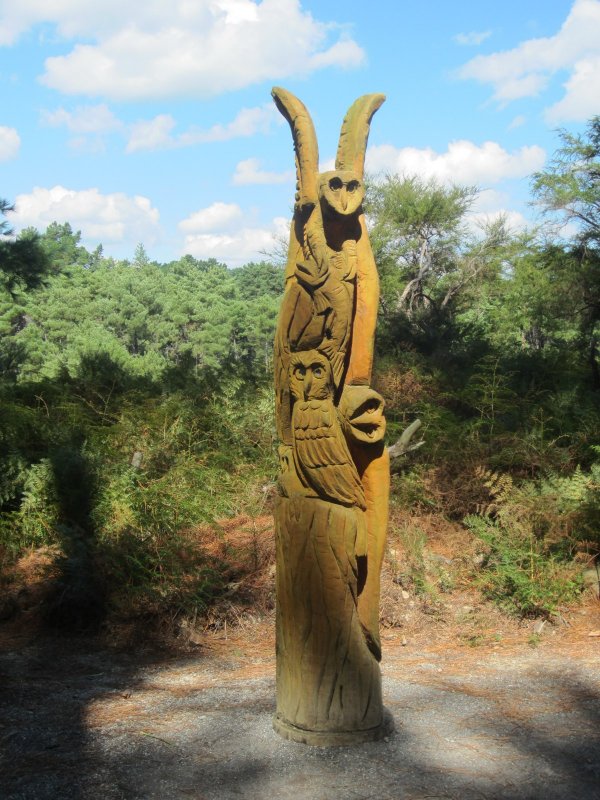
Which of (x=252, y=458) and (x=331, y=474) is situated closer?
(x=331, y=474)

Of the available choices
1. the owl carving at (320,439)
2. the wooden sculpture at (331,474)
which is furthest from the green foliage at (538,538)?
the owl carving at (320,439)

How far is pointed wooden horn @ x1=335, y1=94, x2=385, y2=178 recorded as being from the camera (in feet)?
14.6

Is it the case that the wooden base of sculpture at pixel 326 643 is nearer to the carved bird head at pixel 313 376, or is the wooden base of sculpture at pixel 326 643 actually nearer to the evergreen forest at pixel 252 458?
the carved bird head at pixel 313 376

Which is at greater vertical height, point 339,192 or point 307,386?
point 339,192

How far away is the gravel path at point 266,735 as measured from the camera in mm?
3783

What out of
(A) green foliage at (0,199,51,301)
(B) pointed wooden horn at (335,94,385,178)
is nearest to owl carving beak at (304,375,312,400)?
(B) pointed wooden horn at (335,94,385,178)

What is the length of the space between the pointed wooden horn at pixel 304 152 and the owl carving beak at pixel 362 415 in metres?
1.16

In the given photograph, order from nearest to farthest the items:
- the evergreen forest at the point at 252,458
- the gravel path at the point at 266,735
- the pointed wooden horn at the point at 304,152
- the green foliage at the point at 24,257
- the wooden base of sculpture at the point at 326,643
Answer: the gravel path at the point at 266,735 < the wooden base of sculpture at the point at 326,643 < the pointed wooden horn at the point at 304,152 < the evergreen forest at the point at 252,458 < the green foliage at the point at 24,257

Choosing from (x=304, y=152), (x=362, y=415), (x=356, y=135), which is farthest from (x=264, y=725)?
(x=356, y=135)

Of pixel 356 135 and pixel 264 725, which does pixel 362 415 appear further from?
pixel 264 725

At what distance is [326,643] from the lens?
4215mm

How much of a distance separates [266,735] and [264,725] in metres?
0.16

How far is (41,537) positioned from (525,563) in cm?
545

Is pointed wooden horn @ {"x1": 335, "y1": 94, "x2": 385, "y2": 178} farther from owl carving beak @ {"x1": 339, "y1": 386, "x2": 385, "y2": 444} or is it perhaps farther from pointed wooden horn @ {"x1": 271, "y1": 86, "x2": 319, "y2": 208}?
owl carving beak @ {"x1": 339, "y1": 386, "x2": 385, "y2": 444}
